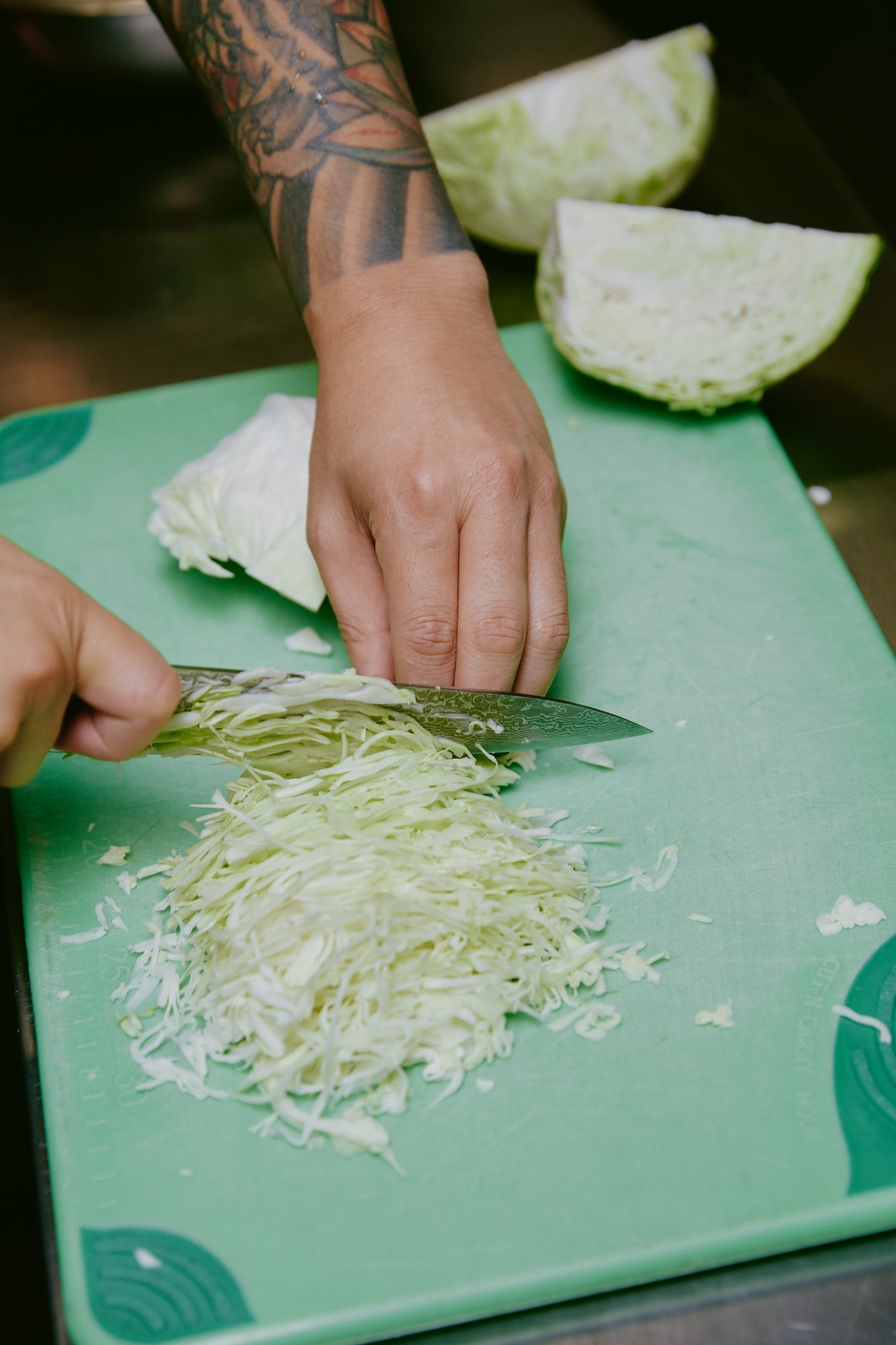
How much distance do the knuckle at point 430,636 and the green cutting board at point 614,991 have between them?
34 centimetres

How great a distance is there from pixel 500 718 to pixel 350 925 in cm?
43

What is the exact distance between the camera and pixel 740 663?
6.84 feet

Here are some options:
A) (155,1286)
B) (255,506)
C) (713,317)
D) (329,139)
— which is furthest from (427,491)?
(155,1286)

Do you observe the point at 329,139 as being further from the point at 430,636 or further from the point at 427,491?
the point at 430,636

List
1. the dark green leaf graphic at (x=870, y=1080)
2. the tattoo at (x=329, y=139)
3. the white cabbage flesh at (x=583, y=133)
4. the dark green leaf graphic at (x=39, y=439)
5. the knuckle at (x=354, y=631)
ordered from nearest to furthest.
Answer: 1. the dark green leaf graphic at (x=870, y=1080)
2. the knuckle at (x=354, y=631)
3. the tattoo at (x=329, y=139)
4. the dark green leaf graphic at (x=39, y=439)
5. the white cabbage flesh at (x=583, y=133)

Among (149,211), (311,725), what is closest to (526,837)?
(311,725)

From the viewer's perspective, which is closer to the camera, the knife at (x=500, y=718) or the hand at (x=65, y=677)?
the hand at (x=65, y=677)

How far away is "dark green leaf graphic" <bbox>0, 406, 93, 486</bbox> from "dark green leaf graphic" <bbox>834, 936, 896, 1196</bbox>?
1959 millimetres

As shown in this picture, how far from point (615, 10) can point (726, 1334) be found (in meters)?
3.61

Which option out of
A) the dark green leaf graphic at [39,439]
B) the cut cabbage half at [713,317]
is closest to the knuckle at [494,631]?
the cut cabbage half at [713,317]

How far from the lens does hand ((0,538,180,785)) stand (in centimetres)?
137

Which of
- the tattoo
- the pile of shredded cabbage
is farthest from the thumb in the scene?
the tattoo

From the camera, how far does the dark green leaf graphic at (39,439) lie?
2.40 metres

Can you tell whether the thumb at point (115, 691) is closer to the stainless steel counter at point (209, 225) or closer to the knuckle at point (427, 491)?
the knuckle at point (427, 491)
